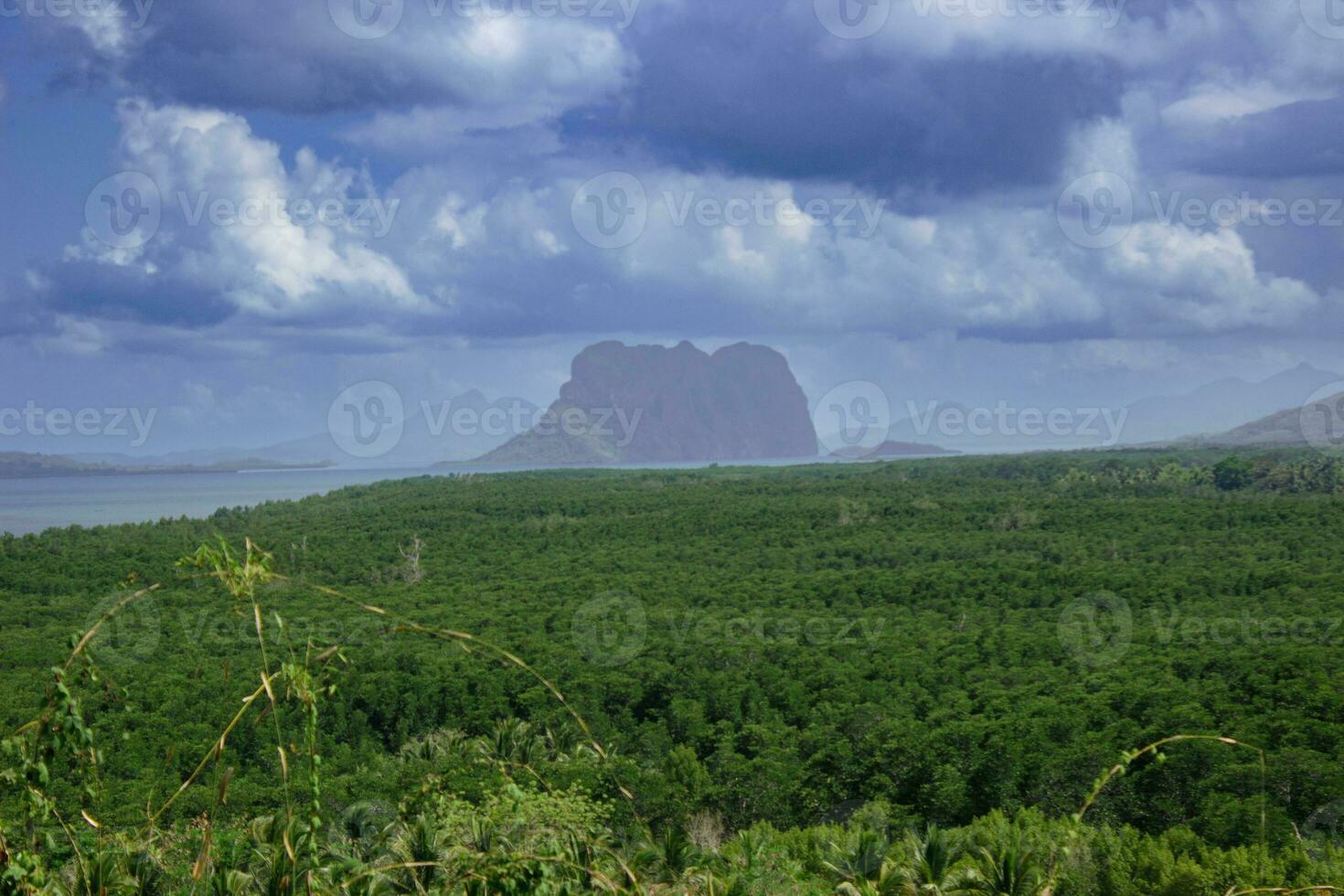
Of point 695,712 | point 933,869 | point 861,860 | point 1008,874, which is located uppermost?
point 1008,874

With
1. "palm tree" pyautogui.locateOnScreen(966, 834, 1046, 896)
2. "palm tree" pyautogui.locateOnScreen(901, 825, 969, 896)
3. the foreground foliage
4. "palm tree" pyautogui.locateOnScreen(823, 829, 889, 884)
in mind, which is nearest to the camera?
the foreground foliage

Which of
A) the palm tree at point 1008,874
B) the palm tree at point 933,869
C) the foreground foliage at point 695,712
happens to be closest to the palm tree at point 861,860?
the foreground foliage at point 695,712

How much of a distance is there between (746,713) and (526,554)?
47.0 metres

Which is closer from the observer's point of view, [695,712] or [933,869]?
[933,869]

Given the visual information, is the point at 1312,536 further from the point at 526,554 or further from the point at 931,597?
the point at 526,554

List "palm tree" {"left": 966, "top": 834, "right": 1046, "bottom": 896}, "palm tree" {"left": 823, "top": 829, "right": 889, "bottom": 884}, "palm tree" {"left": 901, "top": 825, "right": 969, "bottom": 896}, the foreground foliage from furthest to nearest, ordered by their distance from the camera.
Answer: "palm tree" {"left": 823, "top": 829, "right": 889, "bottom": 884} → "palm tree" {"left": 901, "top": 825, "right": 969, "bottom": 896} → "palm tree" {"left": 966, "top": 834, "right": 1046, "bottom": 896} → the foreground foliage

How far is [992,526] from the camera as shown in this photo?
90000 millimetres

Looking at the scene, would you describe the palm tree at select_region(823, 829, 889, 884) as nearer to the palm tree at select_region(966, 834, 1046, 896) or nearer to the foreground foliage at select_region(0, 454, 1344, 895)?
the foreground foliage at select_region(0, 454, 1344, 895)

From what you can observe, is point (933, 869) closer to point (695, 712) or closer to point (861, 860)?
point (861, 860)

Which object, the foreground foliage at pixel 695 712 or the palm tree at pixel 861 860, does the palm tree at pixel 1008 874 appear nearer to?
the foreground foliage at pixel 695 712

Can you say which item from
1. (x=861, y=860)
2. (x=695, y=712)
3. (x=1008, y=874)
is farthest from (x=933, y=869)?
(x=695, y=712)

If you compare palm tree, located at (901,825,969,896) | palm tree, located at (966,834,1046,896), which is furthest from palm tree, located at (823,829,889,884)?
palm tree, located at (966,834,1046,896)

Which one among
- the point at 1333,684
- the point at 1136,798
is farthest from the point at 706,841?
the point at 1333,684

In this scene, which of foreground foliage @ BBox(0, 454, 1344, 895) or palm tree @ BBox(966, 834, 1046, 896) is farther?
palm tree @ BBox(966, 834, 1046, 896)
